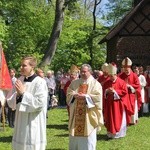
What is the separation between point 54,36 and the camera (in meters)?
25.1

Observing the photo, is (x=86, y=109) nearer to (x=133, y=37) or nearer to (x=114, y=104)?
(x=114, y=104)

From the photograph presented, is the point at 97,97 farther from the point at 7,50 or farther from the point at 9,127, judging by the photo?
the point at 7,50

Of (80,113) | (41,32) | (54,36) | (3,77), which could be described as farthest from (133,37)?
(80,113)

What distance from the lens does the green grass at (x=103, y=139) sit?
10.7m

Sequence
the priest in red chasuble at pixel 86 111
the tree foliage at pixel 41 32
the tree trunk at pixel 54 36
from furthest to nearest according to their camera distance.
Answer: the tree foliage at pixel 41 32 → the tree trunk at pixel 54 36 → the priest in red chasuble at pixel 86 111

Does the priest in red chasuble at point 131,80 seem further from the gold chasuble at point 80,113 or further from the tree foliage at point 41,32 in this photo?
the tree foliage at point 41,32

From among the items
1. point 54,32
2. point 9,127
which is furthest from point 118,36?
point 9,127

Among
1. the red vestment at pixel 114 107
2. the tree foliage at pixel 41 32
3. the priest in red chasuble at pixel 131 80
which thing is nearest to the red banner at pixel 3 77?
the red vestment at pixel 114 107

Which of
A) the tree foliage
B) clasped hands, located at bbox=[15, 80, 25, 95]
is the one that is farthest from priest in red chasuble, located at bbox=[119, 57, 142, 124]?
the tree foliage

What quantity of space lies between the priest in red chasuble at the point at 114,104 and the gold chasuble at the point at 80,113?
97.8 inches

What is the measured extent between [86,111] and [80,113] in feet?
0.51

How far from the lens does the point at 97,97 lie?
29.0 ft

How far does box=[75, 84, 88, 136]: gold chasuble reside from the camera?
8875mm

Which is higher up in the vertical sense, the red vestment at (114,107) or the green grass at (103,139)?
the red vestment at (114,107)
